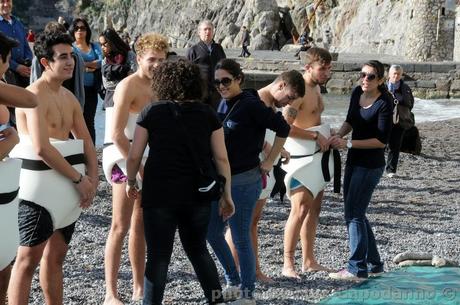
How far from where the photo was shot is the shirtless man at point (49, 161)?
14.2 ft

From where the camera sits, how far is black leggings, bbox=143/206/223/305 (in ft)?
14.5

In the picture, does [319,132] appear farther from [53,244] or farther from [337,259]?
[53,244]

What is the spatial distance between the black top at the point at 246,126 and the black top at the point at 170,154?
0.69m

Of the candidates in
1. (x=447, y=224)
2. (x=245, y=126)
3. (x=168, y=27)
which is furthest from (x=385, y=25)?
(x=245, y=126)

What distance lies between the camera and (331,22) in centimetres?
5403

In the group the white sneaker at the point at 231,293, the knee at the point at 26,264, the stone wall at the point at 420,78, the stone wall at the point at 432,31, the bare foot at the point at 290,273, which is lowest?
the white sneaker at the point at 231,293

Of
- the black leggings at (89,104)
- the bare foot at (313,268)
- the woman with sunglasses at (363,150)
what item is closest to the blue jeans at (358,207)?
the woman with sunglasses at (363,150)

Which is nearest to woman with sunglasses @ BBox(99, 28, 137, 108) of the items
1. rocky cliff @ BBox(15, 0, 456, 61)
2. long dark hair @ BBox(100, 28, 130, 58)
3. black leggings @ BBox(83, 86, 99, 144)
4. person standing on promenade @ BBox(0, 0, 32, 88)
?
long dark hair @ BBox(100, 28, 130, 58)

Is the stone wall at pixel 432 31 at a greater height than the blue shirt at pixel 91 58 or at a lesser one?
greater

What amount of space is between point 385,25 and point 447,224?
134 feet

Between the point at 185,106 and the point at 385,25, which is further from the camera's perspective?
the point at 385,25

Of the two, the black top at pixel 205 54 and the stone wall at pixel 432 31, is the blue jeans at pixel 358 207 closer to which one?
the black top at pixel 205 54

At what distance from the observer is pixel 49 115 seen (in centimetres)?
452

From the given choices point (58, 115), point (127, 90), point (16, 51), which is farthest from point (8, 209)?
point (16, 51)
